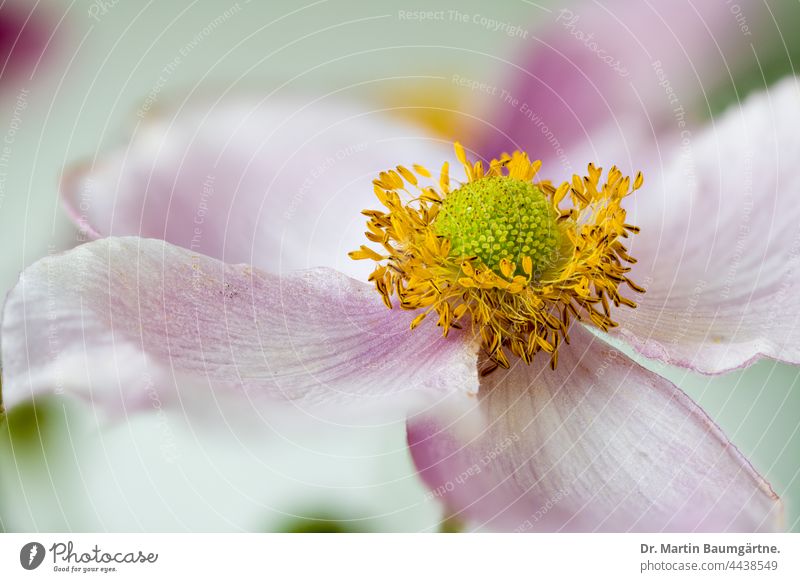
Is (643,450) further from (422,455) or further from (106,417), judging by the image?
(106,417)

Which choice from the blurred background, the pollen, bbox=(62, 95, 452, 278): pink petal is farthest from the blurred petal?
the pollen

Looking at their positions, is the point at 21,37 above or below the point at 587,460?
above

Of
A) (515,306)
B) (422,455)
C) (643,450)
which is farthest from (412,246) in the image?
(643,450)

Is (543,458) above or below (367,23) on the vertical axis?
below

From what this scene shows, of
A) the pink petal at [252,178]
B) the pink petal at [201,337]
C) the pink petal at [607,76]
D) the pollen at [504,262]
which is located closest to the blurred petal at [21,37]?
the pink petal at [252,178]

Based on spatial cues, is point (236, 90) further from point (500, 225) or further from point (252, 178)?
point (500, 225)
